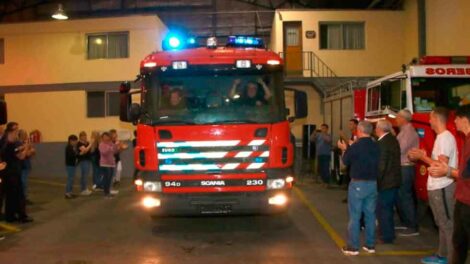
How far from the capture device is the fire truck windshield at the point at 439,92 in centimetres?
1012

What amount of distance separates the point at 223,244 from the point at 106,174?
21.7ft

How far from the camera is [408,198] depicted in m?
8.58

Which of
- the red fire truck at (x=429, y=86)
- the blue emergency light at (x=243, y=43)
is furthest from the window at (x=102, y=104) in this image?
the red fire truck at (x=429, y=86)

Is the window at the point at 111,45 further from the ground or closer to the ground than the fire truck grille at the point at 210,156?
further from the ground

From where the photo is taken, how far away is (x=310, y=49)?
23.0m

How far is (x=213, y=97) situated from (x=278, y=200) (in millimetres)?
1884

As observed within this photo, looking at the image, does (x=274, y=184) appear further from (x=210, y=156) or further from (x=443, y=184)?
(x=443, y=184)

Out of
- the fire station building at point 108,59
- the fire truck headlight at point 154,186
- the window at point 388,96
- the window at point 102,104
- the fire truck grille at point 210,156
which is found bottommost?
the fire truck headlight at point 154,186

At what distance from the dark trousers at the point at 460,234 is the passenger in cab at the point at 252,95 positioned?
3789mm

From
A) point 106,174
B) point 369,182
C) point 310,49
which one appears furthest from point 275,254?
point 310,49

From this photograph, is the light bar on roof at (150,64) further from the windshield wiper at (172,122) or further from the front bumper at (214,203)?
the front bumper at (214,203)

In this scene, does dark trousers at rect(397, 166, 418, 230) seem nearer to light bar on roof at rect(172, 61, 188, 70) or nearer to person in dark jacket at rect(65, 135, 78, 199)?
light bar on roof at rect(172, 61, 188, 70)

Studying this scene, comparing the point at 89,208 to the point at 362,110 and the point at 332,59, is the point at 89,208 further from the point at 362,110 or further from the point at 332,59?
the point at 332,59

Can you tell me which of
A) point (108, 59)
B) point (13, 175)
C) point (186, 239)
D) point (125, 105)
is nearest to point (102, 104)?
point (108, 59)
